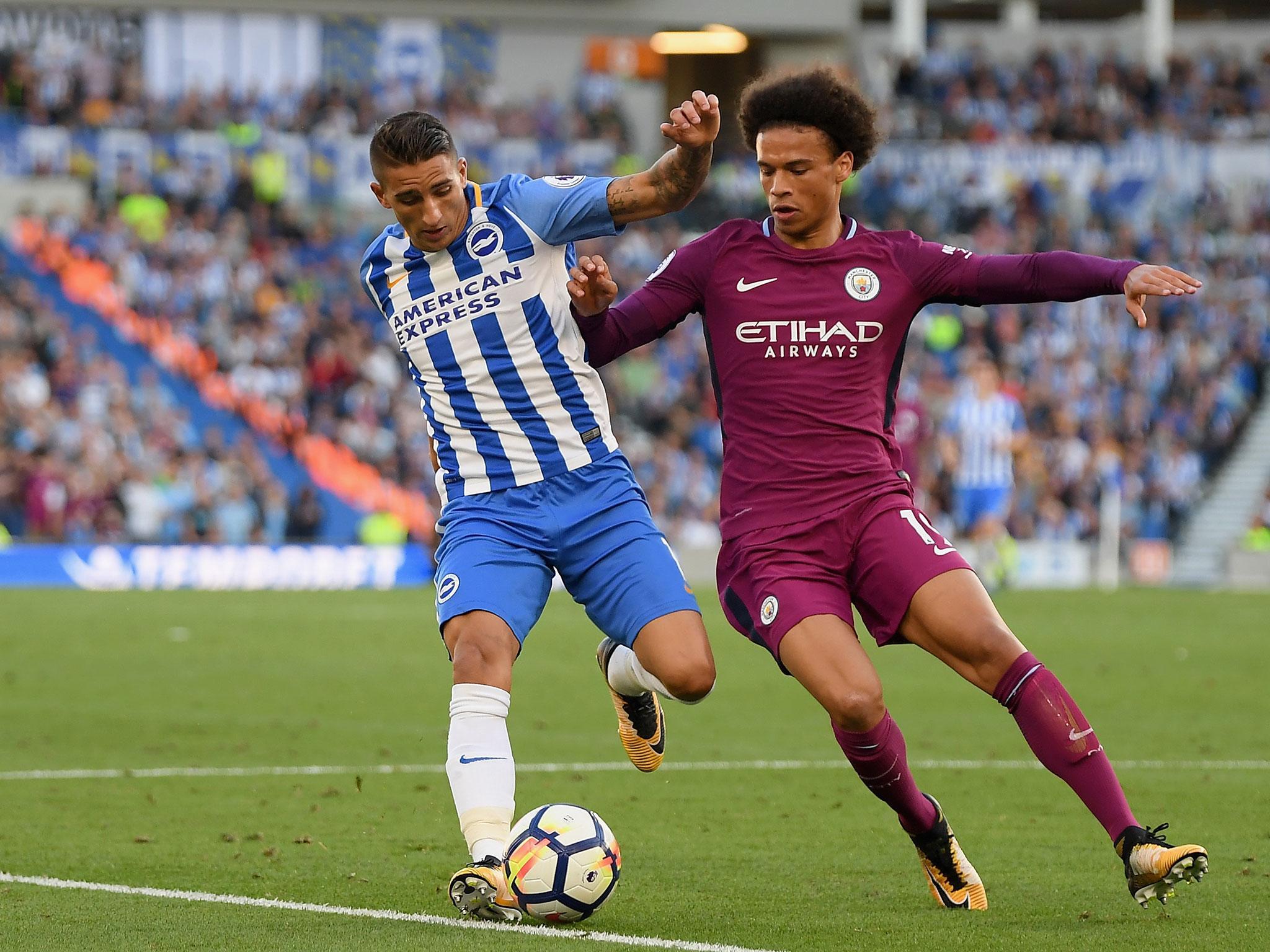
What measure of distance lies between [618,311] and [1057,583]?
19163 millimetres

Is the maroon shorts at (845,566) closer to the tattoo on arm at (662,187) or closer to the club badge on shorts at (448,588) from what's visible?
the club badge on shorts at (448,588)

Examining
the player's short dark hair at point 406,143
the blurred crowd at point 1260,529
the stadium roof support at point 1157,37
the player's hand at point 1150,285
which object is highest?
the stadium roof support at point 1157,37

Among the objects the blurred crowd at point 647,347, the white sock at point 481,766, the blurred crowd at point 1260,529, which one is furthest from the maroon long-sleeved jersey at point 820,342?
the blurred crowd at point 1260,529

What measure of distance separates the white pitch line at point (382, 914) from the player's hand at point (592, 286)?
6.46 feet

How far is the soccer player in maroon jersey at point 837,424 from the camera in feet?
18.4

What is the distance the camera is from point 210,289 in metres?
27.7

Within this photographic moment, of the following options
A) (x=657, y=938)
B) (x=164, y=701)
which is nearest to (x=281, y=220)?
(x=164, y=701)

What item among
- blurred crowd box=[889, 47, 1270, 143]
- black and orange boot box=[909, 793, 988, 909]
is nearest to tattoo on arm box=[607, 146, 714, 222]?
black and orange boot box=[909, 793, 988, 909]

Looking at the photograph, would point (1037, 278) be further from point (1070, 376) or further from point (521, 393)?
point (1070, 376)

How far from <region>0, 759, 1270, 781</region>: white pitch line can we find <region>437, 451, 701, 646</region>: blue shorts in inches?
115

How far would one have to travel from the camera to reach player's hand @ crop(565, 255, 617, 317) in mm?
5945

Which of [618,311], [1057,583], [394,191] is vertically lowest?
[1057,583]

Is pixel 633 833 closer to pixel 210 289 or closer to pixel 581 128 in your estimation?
pixel 210 289

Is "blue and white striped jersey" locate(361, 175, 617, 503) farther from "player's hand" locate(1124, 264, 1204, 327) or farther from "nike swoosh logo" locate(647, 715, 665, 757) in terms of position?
"player's hand" locate(1124, 264, 1204, 327)
